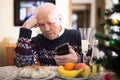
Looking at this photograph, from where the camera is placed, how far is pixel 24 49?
135cm

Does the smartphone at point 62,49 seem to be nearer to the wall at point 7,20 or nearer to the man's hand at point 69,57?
the man's hand at point 69,57

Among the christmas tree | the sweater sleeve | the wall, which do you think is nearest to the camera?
the christmas tree

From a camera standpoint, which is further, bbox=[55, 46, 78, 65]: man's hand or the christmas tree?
bbox=[55, 46, 78, 65]: man's hand

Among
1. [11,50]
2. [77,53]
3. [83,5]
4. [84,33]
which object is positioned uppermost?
[83,5]

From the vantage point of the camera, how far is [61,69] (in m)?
1.03

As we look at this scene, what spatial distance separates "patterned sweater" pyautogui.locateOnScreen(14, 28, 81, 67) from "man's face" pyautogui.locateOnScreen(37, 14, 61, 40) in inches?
1.6

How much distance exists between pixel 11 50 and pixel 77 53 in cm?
138

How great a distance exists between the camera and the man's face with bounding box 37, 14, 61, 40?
4.51 ft

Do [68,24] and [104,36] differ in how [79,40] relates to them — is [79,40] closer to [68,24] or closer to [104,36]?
[104,36]

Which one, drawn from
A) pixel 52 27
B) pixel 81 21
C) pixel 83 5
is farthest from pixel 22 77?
pixel 81 21

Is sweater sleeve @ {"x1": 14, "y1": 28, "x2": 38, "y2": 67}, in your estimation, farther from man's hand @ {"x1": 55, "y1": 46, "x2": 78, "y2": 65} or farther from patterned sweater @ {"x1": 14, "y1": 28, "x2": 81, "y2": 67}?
man's hand @ {"x1": 55, "y1": 46, "x2": 78, "y2": 65}

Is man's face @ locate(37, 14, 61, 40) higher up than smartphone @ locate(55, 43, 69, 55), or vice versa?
man's face @ locate(37, 14, 61, 40)

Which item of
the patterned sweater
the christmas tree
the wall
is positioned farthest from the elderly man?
the wall

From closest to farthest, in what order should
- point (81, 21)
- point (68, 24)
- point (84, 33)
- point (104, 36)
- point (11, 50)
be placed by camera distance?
point (104, 36) < point (84, 33) < point (11, 50) < point (68, 24) < point (81, 21)
